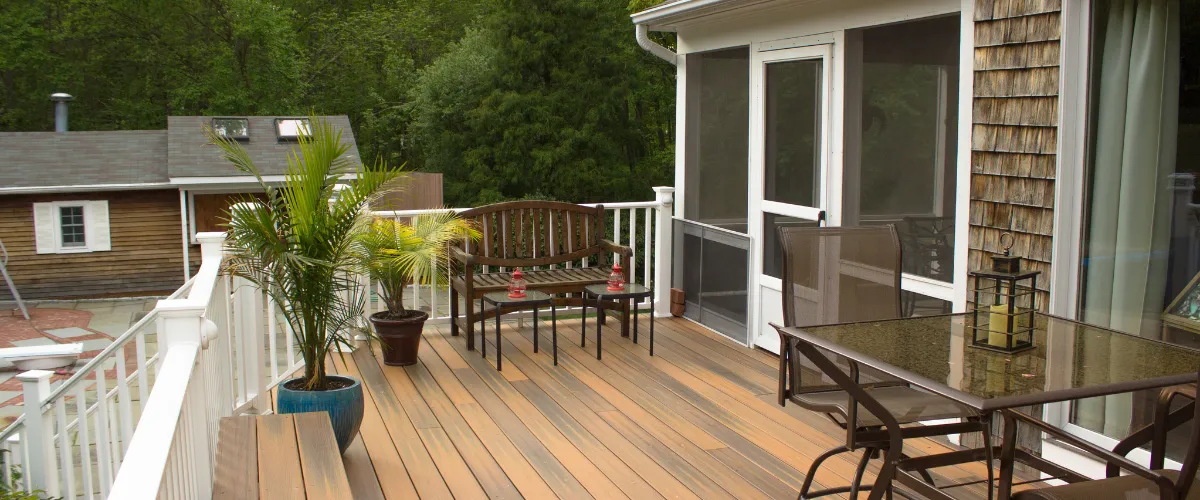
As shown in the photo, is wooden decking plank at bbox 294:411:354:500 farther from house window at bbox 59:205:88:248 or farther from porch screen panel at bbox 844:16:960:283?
house window at bbox 59:205:88:248

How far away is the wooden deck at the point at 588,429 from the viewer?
3.76 metres

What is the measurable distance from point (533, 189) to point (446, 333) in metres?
14.7

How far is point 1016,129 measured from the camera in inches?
149

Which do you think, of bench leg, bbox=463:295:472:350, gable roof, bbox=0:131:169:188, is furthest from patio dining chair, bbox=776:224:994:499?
gable roof, bbox=0:131:169:188

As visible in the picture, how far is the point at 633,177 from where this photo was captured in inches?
838

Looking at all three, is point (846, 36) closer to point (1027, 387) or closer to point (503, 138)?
point (1027, 387)

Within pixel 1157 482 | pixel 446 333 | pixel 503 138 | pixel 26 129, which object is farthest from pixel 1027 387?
pixel 26 129

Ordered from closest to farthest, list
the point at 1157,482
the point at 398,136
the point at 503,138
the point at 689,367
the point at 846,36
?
the point at 1157,482 → the point at 846,36 → the point at 689,367 → the point at 503,138 → the point at 398,136

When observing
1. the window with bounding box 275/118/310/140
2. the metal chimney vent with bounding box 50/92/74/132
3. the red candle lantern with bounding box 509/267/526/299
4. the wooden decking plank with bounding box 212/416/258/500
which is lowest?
the wooden decking plank with bounding box 212/416/258/500

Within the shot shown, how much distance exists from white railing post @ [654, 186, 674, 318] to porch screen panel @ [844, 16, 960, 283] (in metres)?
1.92

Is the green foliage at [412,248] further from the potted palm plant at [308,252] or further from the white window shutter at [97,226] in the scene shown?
the white window shutter at [97,226]

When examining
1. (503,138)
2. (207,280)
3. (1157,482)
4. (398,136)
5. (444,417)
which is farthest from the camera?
(398,136)

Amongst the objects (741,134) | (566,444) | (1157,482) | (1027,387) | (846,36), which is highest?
(846,36)

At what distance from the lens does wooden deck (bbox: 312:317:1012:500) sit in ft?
12.3
